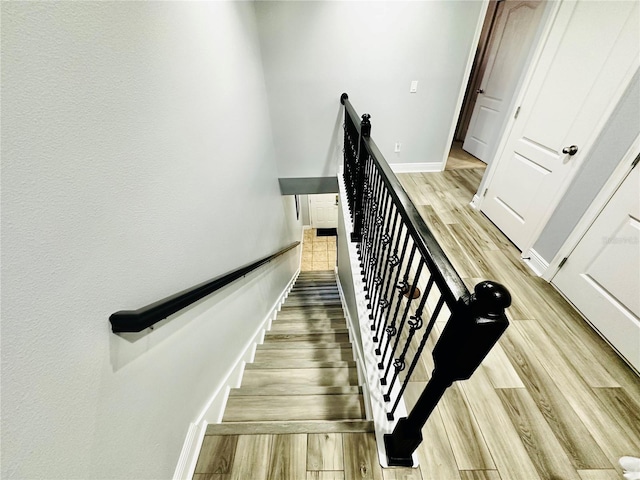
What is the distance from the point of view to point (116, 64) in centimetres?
74

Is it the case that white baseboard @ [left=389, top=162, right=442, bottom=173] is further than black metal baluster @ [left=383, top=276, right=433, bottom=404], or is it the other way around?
A: white baseboard @ [left=389, top=162, right=442, bottom=173]

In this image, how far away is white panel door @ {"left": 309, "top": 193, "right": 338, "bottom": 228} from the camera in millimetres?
6991

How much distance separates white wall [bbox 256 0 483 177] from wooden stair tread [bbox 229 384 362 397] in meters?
2.81

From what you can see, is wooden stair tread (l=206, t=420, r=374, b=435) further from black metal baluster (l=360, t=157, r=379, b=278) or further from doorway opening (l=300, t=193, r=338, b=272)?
doorway opening (l=300, t=193, r=338, b=272)

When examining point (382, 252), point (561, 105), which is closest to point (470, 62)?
point (561, 105)

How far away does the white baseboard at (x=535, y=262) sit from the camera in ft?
6.56

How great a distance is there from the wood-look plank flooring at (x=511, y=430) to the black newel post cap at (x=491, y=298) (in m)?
0.92

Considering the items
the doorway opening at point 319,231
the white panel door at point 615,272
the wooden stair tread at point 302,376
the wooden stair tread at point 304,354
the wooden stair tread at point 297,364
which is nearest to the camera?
the white panel door at point 615,272

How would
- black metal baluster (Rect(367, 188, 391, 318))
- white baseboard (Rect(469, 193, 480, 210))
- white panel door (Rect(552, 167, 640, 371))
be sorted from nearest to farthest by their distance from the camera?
1. black metal baluster (Rect(367, 188, 391, 318))
2. white panel door (Rect(552, 167, 640, 371))
3. white baseboard (Rect(469, 193, 480, 210))

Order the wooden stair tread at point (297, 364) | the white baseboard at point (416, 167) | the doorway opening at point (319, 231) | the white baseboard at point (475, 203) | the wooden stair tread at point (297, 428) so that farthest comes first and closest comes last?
the doorway opening at point (319, 231)
the white baseboard at point (416, 167)
the white baseboard at point (475, 203)
the wooden stair tread at point (297, 364)
the wooden stair tread at point (297, 428)

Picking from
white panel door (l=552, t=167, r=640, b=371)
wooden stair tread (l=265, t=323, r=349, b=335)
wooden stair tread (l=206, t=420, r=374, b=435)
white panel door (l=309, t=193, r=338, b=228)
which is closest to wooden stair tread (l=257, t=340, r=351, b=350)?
wooden stair tread (l=265, t=323, r=349, b=335)

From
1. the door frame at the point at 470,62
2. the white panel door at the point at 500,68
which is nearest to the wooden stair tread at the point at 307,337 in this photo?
the door frame at the point at 470,62

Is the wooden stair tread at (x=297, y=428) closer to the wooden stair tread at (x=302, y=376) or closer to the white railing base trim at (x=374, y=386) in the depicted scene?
the white railing base trim at (x=374, y=386)

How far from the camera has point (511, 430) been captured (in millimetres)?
1164
